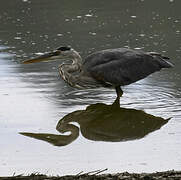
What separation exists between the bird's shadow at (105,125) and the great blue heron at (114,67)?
0.54 metres

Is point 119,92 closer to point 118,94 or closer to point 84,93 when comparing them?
point 118,94

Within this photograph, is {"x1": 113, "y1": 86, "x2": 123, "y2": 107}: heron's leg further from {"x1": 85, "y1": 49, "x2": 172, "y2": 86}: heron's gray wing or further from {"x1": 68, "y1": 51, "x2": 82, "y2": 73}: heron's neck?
{"x1": 68, "y1": 51, "x2": 82, "y2": 73}: heron's neck

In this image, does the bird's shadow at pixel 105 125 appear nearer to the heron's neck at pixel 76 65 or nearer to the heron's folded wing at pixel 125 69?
the heron's folded wing at pixel 125 69

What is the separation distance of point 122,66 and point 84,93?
0.68 meters

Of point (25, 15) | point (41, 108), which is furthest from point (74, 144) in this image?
point (25, 15)

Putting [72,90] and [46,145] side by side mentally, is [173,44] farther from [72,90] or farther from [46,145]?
[46,145]

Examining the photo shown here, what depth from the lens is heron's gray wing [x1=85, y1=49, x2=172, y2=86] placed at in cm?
850

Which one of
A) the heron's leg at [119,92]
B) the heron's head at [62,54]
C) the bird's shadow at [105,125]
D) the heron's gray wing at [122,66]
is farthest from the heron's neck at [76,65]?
the bird's shadow at [105,125]

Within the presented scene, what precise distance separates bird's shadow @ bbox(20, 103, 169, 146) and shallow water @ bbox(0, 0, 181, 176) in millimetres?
22

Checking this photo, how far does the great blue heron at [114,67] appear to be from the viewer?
851 centimetres

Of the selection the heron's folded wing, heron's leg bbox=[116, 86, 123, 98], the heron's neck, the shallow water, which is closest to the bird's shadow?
the shallow water

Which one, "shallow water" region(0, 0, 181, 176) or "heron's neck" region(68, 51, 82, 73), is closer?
"shallow water" region(0, 0, 181, 176)

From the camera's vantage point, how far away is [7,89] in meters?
8.66

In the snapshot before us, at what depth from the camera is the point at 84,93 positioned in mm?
8836
